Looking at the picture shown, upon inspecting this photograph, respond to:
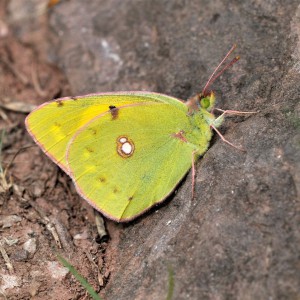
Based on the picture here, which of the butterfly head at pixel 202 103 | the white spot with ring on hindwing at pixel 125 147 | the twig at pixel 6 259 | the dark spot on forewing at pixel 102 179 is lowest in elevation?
the twig at pixel 6 259

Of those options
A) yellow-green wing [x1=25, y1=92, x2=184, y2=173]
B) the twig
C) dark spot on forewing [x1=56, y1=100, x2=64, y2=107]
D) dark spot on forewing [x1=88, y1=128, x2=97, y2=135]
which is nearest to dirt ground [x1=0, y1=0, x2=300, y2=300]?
the twig

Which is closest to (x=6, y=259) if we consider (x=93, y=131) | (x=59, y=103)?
(x=93, y=131)

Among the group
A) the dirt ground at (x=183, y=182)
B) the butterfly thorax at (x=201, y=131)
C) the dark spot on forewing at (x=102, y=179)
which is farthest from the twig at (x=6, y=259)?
the butterfly thorax at (x=201, y=131)

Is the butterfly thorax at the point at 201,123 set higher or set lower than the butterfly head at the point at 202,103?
lower

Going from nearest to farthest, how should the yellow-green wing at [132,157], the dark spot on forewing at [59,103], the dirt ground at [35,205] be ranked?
the dirt ground at [35,205]
the yellow-green wing at [132,157]
the dark spot on forewing at [59,103]

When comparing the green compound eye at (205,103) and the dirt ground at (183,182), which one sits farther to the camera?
the green compound eye at (205,103)

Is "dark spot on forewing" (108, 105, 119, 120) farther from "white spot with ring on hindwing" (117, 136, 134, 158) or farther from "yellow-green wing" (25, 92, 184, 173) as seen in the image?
"white spot with ring on hindwing" (117, 136, 134, 158)

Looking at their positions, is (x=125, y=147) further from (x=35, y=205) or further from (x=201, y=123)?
(x=35, y=205)

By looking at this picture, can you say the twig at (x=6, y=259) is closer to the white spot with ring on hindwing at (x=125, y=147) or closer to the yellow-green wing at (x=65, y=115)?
the yellow-green wing at (x=65, y=115)

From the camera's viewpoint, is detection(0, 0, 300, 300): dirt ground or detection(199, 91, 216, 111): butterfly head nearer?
detection(0, 0, 300, 300): dirt ground

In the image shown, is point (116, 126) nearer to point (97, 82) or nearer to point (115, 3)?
point (97, 82)
